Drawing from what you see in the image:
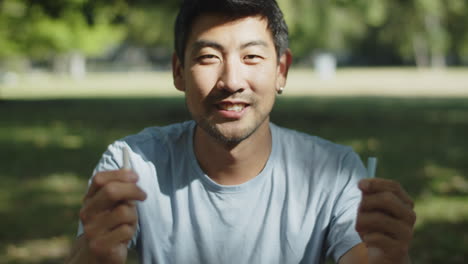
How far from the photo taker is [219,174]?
222 centimetres

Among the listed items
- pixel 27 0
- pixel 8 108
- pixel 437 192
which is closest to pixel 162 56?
pixel 8 108

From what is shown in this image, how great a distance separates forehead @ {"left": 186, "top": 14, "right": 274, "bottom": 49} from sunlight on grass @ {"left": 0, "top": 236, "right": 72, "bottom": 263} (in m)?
3.32

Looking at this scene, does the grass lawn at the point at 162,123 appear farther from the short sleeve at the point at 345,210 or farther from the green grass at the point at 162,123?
the short sleeve at the point at 345,210

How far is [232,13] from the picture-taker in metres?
2.14

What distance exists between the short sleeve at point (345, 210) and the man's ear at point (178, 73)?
63cm

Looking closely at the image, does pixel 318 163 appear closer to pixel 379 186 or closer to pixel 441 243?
pixel 379 186

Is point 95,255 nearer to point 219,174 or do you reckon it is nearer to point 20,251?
point 219,174

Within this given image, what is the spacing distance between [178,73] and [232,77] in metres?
0.34

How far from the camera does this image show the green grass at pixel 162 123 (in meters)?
5.55

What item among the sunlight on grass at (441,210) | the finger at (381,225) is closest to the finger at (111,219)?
the finger at (381,225)

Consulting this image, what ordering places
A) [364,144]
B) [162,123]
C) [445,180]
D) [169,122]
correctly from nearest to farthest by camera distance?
[445,180] → [364,144] → [162,123] → [169,122]

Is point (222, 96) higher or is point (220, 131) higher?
point (222, 96)

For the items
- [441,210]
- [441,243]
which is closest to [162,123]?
[441,210]

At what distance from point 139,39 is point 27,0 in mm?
48491
